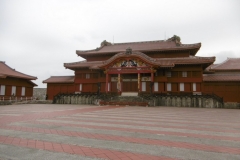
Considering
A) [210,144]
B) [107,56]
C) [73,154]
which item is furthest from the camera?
[107,56]

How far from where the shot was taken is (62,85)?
110 feet

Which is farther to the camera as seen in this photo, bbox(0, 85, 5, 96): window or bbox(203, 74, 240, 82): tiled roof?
bbox(0, 85, 5, 96): window

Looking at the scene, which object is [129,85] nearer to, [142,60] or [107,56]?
[142,60]

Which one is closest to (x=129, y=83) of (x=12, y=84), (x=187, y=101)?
(x=187, y=101)

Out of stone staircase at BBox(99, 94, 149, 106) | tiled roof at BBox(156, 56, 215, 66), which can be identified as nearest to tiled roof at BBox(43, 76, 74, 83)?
stone staircase at BBox(99, 94, 149, 106)

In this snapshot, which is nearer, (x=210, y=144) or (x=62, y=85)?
(x=210, y=144)

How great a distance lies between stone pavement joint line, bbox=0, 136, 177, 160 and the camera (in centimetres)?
396

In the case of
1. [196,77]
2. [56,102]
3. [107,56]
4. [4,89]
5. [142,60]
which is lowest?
[56,102]

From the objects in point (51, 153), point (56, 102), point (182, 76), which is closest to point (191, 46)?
point (182, 76)

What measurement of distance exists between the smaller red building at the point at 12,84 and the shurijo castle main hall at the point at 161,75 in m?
8.51

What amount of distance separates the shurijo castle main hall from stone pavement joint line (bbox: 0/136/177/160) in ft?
62.6

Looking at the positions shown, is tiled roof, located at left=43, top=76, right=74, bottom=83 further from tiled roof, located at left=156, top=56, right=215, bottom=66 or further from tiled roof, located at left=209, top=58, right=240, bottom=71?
tiled roof, located at left=209, top=58, right=240, bottom=71

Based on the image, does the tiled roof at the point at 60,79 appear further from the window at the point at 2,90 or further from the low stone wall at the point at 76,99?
the window at the point at 2,90

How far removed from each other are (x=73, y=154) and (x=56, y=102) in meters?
26.9
